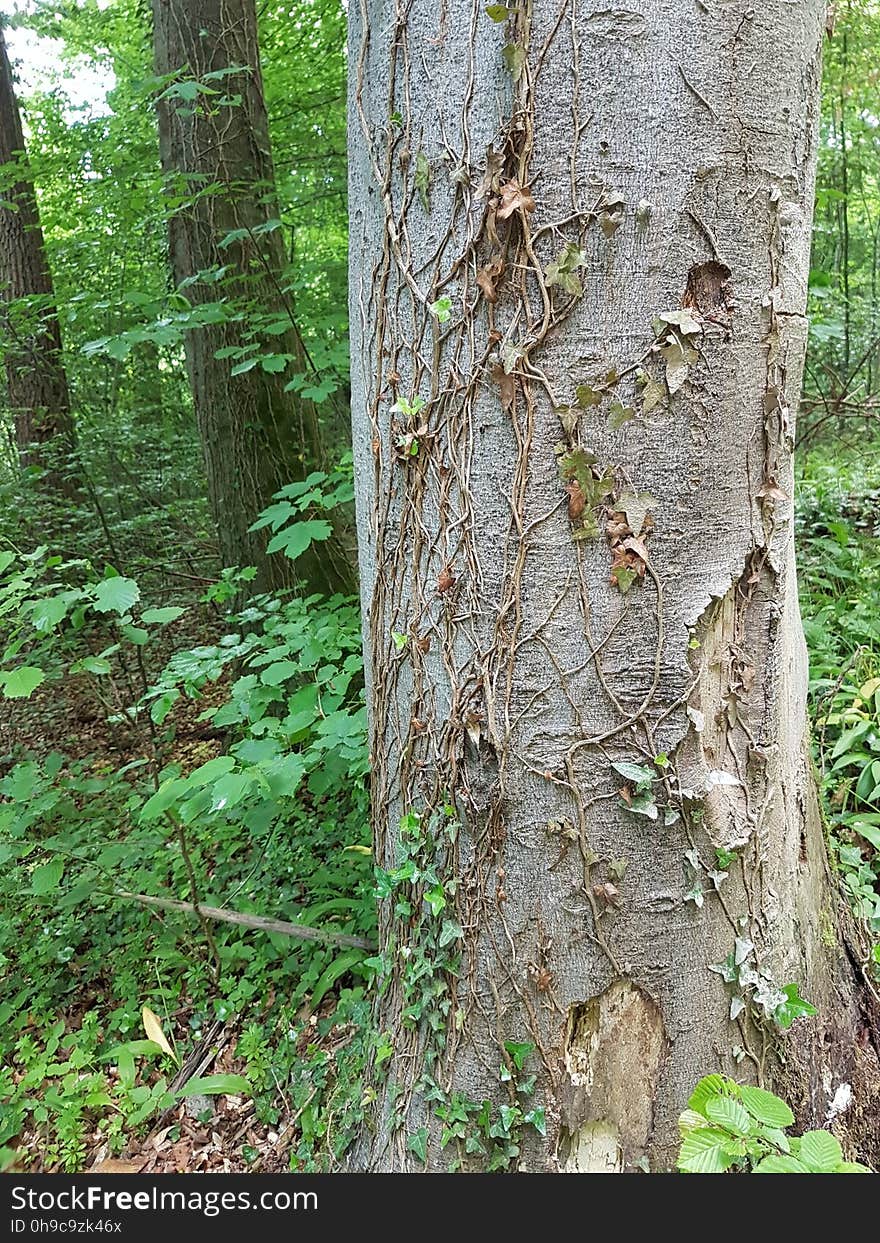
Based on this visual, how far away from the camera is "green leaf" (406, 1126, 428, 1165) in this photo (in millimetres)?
→ 1604

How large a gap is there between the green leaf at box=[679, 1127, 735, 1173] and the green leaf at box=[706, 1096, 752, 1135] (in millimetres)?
20

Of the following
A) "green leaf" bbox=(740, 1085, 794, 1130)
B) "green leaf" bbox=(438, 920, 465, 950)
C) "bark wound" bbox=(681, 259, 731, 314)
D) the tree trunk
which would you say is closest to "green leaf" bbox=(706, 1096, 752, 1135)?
"green leaf" bbox=(740, 1085, 794, 1130)

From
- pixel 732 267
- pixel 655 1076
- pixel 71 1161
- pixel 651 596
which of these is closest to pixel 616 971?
pixel 655 1076

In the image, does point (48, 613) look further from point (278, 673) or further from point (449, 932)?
point (449, 932)

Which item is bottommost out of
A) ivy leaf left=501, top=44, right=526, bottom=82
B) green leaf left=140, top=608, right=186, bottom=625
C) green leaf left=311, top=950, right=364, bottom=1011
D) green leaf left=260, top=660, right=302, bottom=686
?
green leaf left=311, top=950, right=364, bottom=1011

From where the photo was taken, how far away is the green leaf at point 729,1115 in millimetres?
1247

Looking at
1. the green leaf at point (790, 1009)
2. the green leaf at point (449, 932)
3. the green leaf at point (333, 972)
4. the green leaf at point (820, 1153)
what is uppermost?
the green leaf at point (449, 932)

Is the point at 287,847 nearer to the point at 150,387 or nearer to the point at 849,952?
the point at 849,952

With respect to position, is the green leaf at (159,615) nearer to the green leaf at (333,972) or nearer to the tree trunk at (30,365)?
the green leaf at (333,972)

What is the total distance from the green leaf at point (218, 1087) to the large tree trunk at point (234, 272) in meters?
2.24

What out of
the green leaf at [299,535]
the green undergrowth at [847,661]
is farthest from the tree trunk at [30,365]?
the green undergrowth at [847,661]

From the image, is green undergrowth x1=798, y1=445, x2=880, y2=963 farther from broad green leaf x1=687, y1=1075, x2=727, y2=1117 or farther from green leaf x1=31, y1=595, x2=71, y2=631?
green leaf x1=31, y1=595, x2=71, y2=631

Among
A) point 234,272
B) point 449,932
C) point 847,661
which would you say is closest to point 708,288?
point 449,932

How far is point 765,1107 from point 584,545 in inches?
38.5
